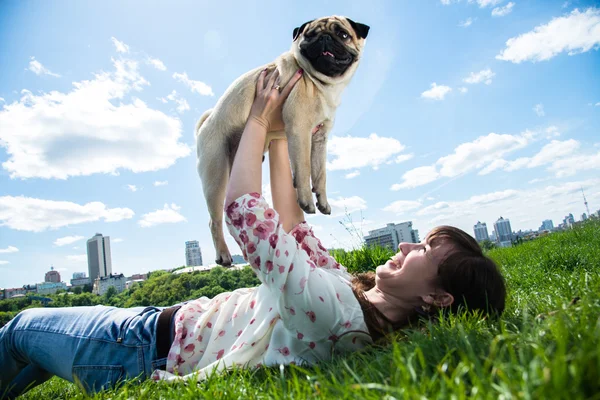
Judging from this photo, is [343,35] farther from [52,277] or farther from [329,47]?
[52,277]

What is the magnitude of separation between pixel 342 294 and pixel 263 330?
42cm

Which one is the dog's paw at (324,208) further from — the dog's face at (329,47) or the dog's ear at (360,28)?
the dog's ear at (360,28)

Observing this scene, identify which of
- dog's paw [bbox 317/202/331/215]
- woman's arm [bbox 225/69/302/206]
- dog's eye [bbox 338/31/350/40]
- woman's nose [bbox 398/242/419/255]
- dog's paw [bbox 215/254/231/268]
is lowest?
woman's nose [bbox 398/242/419/255]

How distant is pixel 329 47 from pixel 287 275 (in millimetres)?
2015

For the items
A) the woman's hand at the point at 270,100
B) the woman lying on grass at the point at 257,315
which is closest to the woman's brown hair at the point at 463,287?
the woman lying on grass at the point at 257,315

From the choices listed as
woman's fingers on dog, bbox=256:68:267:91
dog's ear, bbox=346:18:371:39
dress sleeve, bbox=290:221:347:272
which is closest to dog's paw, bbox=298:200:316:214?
dress sleeve, bbox=290:221:347:272

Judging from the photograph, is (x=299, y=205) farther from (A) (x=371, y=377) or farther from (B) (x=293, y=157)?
(A) (x=371, y=377)

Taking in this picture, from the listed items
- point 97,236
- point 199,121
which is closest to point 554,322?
point 199,121

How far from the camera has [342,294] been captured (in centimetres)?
171

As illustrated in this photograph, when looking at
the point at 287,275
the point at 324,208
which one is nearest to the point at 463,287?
the point at 287,275

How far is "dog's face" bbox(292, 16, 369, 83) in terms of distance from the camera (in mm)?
2824

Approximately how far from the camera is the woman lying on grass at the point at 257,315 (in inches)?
62.7

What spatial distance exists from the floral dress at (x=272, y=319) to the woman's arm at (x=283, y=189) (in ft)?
2.15

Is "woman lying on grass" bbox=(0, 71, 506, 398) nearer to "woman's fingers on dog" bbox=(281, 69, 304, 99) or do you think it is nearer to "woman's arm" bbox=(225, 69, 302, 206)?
"woman's arm" bbox=(225, 69, 302, 206)
